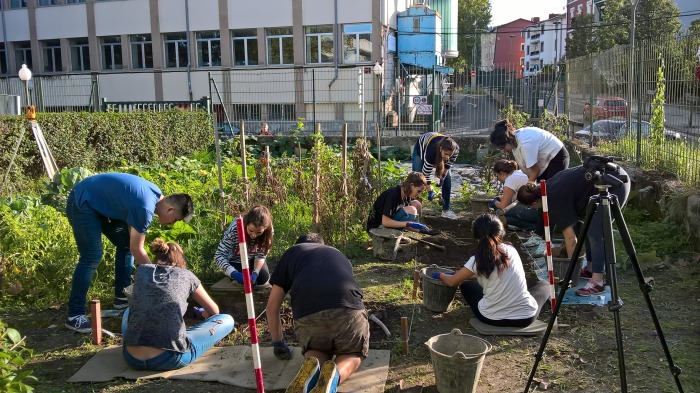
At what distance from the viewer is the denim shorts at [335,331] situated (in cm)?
364

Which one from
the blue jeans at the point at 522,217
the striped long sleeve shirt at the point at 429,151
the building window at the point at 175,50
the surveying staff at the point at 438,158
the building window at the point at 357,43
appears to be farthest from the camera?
the building window at the point at 175,50

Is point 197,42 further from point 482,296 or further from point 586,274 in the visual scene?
point 482,296

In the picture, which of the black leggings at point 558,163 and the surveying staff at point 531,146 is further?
the black leggings at point 558,163

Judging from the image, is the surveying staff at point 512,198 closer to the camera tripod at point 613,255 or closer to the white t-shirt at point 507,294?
the white t-shirt at point 507,294

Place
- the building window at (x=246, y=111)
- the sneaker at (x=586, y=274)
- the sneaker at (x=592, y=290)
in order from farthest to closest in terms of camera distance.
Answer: the building window at (x=246, y=111), the sneaker at (x=586, y=274), the sneaker at (x=592, y=290)

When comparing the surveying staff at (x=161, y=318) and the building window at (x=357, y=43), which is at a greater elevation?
the building window at (x=357, y=43)

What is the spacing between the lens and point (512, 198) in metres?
6.83

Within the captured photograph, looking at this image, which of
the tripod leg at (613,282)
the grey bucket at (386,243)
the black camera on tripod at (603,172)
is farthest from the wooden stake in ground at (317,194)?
the tripod leg at (613,282)

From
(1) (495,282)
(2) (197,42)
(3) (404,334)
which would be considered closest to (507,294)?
(1) (495,282)

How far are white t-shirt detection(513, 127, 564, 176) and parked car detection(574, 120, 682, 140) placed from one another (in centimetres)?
214

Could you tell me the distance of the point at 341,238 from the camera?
6832 millimetres

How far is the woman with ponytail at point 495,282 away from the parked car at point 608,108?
19.7 feet

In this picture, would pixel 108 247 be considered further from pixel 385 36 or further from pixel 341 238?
pixel 385 36

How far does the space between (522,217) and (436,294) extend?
9.07 ft
